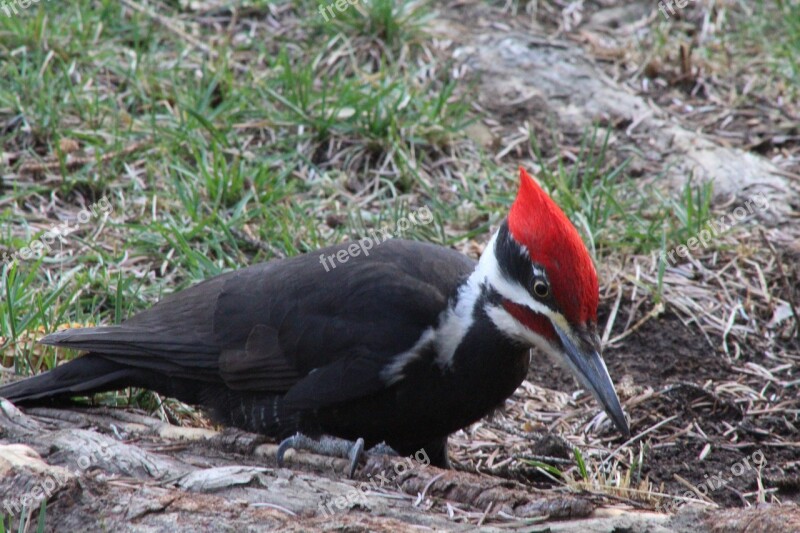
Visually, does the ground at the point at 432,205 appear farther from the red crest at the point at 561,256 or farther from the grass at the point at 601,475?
the red crest at the point at 561,256

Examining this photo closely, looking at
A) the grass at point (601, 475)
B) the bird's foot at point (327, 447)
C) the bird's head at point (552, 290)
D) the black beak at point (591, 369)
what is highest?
the bird's head at point (552, 290)

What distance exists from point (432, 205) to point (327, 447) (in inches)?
80.6

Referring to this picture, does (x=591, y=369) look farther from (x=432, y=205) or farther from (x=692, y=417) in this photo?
(x=432, y=205)

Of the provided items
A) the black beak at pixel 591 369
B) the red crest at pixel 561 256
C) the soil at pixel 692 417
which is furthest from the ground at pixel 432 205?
the red crest at pixel 561 256

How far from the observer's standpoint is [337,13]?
6039mm

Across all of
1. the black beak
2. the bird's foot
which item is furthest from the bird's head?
the bird's foot

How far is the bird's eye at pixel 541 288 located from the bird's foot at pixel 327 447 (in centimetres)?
69

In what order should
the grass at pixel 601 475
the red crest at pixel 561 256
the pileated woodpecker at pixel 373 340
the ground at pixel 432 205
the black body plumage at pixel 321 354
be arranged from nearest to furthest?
the ground at pixel 432 205 < the red crest at pixel 561 256 < the pileated woodpecker at pixel 373 340 < the grass at pixel 601 475 < the black body plumage at pixel 321 354

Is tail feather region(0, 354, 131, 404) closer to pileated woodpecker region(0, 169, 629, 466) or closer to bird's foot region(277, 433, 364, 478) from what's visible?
pileated woodpecker region(0, 169, 629, 466)

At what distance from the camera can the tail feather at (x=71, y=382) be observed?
3.43 meters

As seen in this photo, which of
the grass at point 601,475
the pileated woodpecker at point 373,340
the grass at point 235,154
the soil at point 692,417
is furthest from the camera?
the grass at point 235,154

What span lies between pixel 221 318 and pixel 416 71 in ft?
8.60

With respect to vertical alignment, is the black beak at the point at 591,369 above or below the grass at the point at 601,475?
above

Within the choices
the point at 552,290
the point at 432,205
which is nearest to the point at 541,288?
the point at 552,290
